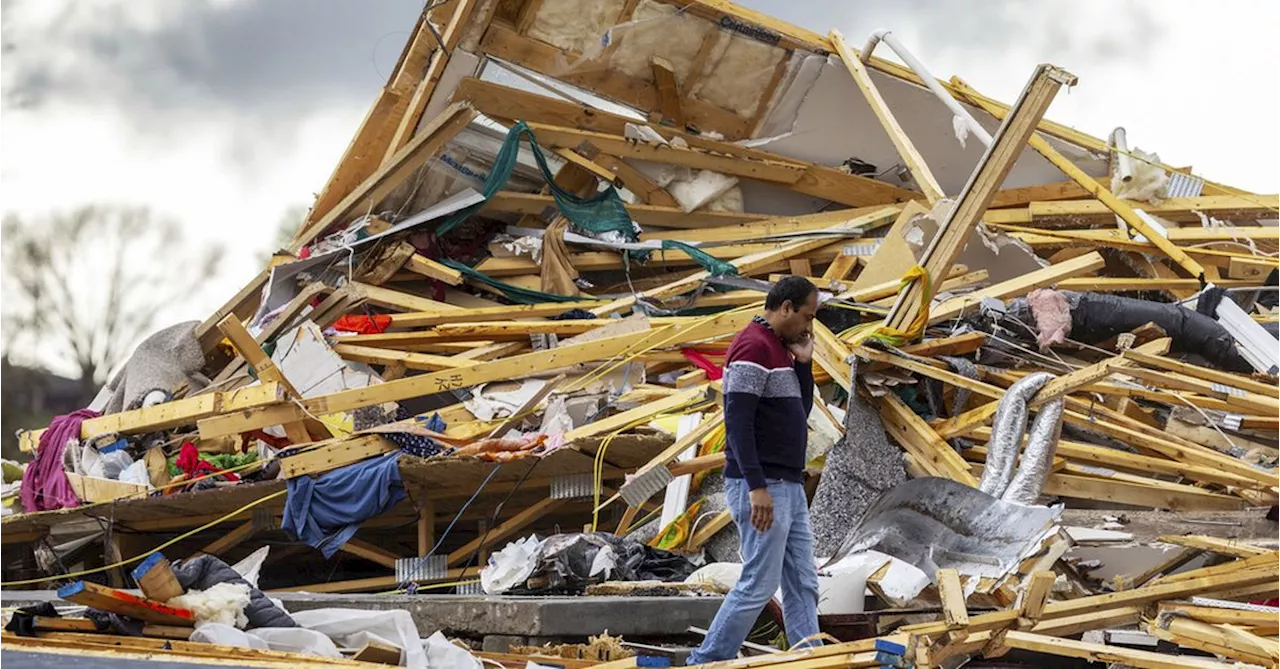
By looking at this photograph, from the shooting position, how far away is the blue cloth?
360 inches

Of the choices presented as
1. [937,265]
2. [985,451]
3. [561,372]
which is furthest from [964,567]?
[561,372]

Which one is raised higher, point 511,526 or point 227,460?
point 511,526

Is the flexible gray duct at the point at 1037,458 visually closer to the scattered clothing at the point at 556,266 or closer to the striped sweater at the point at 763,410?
the striped sweater at the point at 763,410

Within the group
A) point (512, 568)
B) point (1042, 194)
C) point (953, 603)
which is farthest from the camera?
point (1042, 194)

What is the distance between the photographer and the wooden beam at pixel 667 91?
1387 centimetres

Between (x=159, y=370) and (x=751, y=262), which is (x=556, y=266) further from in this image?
(x=159, y=370)

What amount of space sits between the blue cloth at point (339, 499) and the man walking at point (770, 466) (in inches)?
150

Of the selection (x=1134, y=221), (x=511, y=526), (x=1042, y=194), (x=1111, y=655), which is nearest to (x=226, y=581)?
(x=511, y=526)

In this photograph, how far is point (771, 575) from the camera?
5.73 m

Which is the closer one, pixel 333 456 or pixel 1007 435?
pixel 1007 435

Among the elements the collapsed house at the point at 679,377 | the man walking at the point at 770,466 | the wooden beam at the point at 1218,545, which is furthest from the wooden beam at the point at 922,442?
the man walking at the point at 770,466

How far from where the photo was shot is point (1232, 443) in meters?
9.17

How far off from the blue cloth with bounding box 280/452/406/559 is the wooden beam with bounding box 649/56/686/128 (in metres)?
5.93

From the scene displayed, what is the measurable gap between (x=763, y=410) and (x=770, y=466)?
228mm
